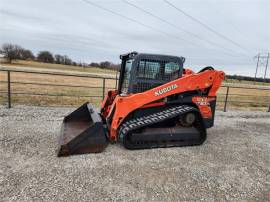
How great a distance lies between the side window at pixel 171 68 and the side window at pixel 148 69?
21 cm

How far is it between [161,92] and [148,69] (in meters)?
0.58

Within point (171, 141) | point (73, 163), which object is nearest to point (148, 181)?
point (73, 163)

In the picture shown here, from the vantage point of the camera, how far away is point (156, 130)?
466cm

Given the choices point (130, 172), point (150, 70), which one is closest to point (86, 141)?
point (130, 172)

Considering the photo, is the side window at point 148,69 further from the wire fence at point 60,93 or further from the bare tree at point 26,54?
the bare tree at point 26,54

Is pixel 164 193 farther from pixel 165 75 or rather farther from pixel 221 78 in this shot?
pixel 221 78

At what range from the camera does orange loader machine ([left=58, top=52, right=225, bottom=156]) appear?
14.6 feet

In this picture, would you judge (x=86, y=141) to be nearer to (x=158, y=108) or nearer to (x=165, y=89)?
(x=158, y=108)

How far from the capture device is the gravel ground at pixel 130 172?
293cm

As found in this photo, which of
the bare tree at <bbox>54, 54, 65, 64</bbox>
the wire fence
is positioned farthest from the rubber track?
the bare tree at <bbox>54, 54, 65, 64</bbox>

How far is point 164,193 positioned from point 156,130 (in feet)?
5.79

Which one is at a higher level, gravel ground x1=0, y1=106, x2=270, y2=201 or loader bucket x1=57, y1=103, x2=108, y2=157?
loader bucket x1=57, y1=103, x2=108, y2=157

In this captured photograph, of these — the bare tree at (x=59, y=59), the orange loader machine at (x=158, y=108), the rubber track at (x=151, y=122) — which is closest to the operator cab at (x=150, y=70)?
the orange loader machine at (x=158, y=108)

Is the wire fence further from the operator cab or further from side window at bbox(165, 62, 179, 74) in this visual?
side window at bbox(165, 62, 179, 74)
